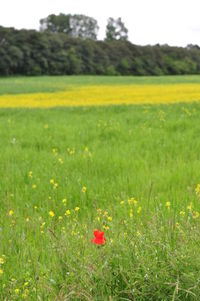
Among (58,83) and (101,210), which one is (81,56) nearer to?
(58,83)

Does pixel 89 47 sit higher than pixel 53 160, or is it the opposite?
pixel 89 47

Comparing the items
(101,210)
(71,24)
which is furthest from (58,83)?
(71,24)

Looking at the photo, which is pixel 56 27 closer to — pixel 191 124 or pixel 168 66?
pixel 168 66

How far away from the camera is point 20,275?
8.93 ft

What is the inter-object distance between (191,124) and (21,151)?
446cm

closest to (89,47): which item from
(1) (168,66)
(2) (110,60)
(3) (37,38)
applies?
(2) (110,60)

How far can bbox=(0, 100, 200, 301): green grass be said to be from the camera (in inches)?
87.4

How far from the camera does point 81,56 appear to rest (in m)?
79.1

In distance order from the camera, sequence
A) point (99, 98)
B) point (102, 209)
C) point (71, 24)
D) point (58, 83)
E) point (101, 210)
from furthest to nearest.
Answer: point (71, 24) < point (58, 83) < point (99, 98) < point (102, 209) < point (101, 210)

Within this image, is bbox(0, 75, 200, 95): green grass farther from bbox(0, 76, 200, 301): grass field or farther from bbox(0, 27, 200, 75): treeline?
bbox(0, 27, 200, 75): treeline

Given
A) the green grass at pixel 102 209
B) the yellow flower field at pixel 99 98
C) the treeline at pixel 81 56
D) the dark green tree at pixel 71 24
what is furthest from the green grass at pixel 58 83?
the dark green tree at pixel 71 24

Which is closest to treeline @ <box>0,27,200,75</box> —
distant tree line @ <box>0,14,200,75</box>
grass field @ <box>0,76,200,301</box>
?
distant tree line @ <box>0,14,200,75</box>

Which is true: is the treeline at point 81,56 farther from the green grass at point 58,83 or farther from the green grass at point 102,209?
the green grass at point 102,209

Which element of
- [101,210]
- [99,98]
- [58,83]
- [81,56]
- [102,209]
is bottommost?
[102,209]
